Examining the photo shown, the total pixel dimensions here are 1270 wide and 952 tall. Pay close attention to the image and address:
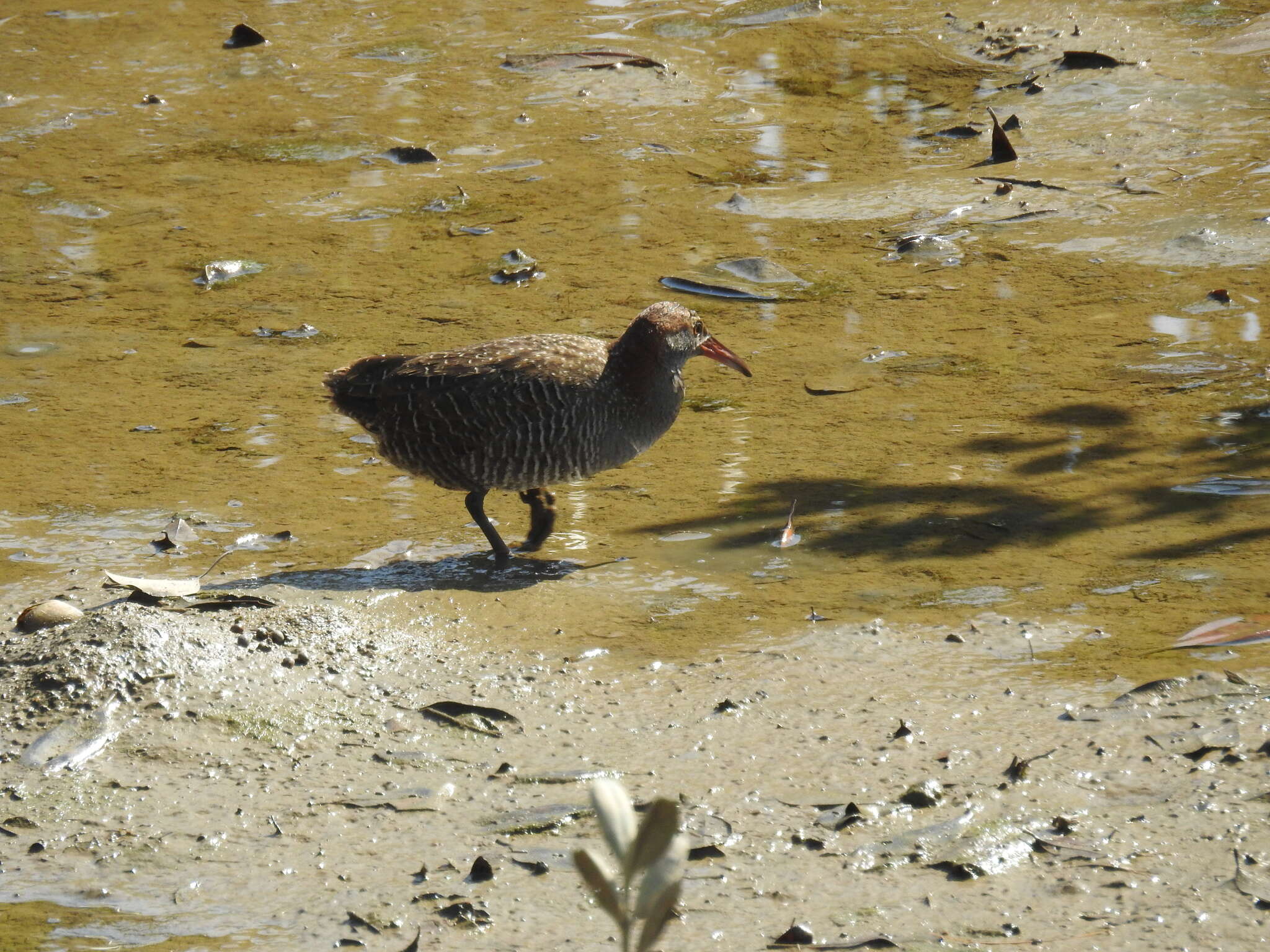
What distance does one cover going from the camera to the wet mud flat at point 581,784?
3.39 metres

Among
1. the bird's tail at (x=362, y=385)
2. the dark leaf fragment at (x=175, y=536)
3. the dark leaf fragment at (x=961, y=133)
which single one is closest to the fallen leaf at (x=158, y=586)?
the dark leaf fragment at (x=175, y=536)

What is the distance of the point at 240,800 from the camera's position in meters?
3.97

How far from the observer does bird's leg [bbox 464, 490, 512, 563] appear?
5.73 m

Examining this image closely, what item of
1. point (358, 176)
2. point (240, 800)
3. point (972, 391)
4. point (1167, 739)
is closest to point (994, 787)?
point (1167, 739)

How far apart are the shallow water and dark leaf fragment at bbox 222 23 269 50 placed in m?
0.19

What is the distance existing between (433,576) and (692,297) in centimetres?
307

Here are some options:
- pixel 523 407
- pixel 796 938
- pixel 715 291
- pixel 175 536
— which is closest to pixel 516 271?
pixel 715 291

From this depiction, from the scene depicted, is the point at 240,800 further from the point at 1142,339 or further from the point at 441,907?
the point at 1142,339

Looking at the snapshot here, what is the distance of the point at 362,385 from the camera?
19.6 ft

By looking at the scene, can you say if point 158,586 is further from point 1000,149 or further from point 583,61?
point 583,61

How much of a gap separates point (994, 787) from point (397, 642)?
2.11 m

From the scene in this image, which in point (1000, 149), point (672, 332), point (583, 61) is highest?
point (583, 61)

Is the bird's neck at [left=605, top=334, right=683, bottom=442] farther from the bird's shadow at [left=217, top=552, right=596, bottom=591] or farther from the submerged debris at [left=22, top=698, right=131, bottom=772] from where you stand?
the submerged debris at [left=22, top=698, right=131, bottom=772]

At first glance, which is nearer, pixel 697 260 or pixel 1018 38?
pixel 697 260
